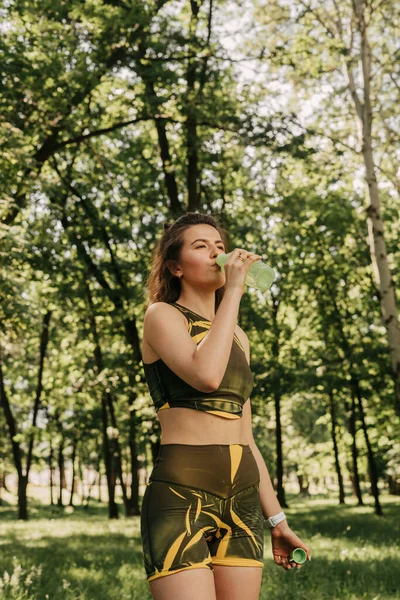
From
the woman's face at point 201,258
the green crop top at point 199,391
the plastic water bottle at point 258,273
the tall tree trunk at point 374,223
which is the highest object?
the tall tree trunk at point 374,223

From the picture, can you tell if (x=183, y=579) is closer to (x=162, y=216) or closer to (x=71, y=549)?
(x=71, y=549)

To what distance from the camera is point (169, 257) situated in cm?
299

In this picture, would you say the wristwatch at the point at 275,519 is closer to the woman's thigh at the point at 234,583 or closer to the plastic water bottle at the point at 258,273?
the woman's thigh at the point at 234,583

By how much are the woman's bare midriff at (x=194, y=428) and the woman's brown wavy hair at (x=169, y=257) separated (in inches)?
22.9

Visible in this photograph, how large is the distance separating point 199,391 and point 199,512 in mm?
427

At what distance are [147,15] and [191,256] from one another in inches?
386

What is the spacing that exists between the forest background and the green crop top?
5588 mm

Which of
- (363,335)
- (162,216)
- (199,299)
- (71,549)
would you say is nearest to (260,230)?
(162,216)

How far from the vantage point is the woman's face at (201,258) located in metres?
2.84

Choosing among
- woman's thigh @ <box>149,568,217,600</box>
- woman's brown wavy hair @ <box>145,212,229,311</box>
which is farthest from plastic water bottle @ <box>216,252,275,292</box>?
woman's thigh @ <box>149,568,217,600</box>

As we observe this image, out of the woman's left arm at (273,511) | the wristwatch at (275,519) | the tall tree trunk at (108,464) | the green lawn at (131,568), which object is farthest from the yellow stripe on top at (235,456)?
the tall tree trunk at (108,464)

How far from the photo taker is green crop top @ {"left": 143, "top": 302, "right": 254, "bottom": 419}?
8.45ft

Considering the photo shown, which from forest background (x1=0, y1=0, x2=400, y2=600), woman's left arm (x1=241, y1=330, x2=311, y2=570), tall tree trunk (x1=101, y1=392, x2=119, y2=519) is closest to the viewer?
woman's left arm (x1=241, y1=330, x2=311, y2=570)

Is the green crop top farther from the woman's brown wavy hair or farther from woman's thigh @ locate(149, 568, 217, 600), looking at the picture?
woman's thigh @ locate(149, 568, 217, 600)
